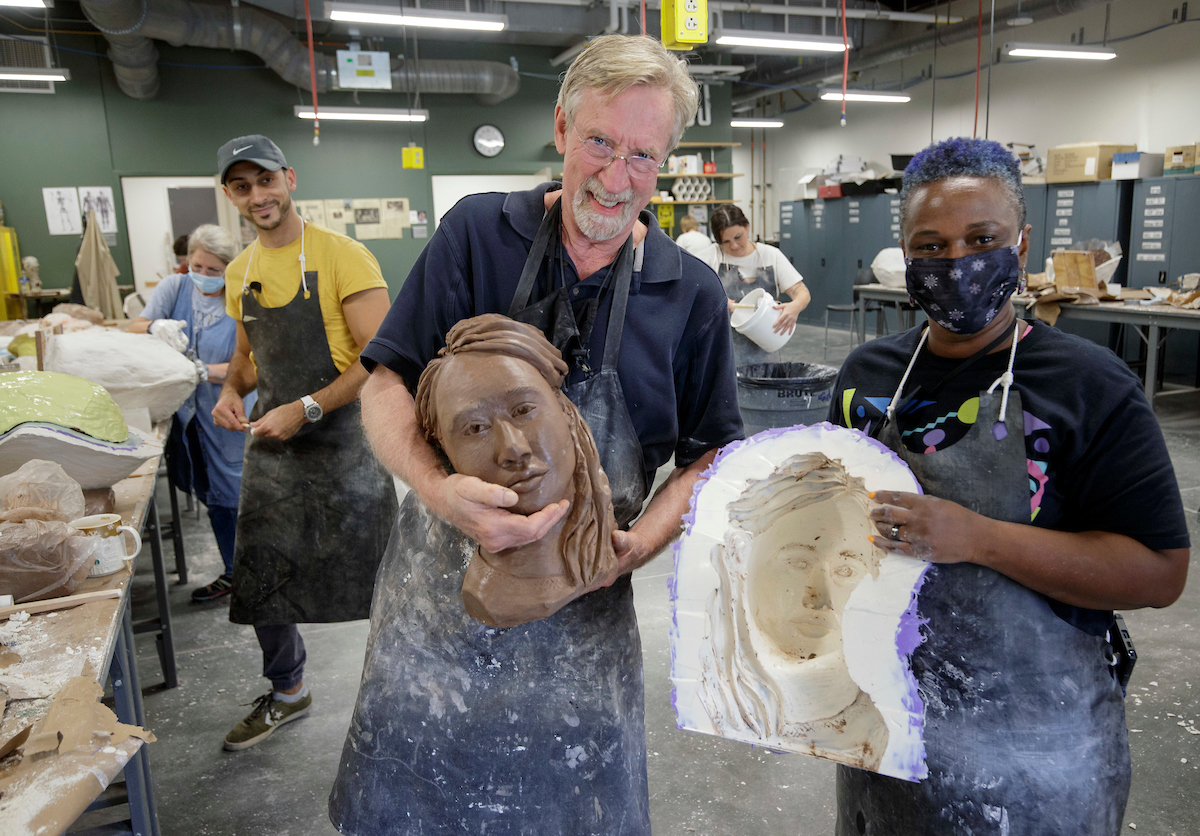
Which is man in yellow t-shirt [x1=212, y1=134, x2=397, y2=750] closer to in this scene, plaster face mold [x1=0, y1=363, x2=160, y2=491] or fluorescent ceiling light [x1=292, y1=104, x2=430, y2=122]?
plaster face mold [x1=0, y1=363, x2=160, y2=491]

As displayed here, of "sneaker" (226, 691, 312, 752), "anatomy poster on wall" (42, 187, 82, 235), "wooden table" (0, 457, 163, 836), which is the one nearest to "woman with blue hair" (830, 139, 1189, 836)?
"wooden table" (0, 457, 163, 836)

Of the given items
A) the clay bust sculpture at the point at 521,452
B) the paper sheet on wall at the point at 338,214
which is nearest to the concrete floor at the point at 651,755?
the clay bust sculpture at the point at 521,452

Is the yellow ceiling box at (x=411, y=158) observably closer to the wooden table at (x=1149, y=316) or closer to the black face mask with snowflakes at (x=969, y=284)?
the wooden table at (x=1149, y=316)

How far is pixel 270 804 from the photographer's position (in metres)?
2.56

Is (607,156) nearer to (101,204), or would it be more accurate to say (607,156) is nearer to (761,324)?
(761,324)

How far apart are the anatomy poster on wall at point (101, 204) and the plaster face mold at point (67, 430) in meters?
8.90

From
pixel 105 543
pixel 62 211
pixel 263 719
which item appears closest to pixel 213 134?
pixel 62 211

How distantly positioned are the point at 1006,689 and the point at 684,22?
4.66 metres

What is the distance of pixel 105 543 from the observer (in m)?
1.86

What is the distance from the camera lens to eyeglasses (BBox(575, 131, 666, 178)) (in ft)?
4.51

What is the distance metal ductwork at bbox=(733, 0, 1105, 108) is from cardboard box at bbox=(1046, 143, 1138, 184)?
149 centimetres

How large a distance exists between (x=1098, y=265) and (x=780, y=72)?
26.4 ft

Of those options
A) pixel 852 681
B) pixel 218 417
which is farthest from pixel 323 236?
→ pixel 852 681

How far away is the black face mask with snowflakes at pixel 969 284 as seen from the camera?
131cm
